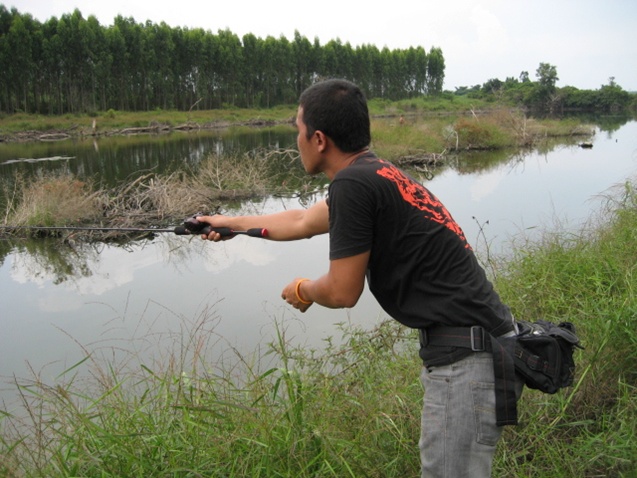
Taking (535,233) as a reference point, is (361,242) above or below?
above

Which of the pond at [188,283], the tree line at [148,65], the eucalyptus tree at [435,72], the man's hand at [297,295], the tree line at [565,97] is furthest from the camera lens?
the eucalyptus tree at [435,72]

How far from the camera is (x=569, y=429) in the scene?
8.78 ft

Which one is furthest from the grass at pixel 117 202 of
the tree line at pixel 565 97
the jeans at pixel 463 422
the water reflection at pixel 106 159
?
the tree line at pixel 565 97

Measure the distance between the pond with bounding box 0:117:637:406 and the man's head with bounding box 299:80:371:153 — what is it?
1.61 m

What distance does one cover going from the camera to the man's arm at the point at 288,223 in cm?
206

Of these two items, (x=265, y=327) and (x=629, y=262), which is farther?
(x=265, y=327)

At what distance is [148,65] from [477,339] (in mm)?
49057

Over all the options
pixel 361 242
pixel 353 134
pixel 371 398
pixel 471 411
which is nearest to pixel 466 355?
pixel 471 411

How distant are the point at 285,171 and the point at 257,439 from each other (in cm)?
1456

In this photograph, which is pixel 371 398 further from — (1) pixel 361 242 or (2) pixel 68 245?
(2) pixel 68 245

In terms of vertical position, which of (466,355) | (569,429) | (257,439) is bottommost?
(569,429)

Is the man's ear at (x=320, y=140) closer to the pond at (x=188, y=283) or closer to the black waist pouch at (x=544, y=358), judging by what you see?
the black waist pouch at (x=544, y=358)

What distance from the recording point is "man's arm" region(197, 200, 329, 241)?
2.06 meters

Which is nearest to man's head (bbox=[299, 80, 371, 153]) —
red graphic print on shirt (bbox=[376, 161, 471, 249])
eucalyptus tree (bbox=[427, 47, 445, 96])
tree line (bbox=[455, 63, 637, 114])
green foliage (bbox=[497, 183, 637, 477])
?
red graphic print on shirt (bbox=[376, 161, 471, 249])
